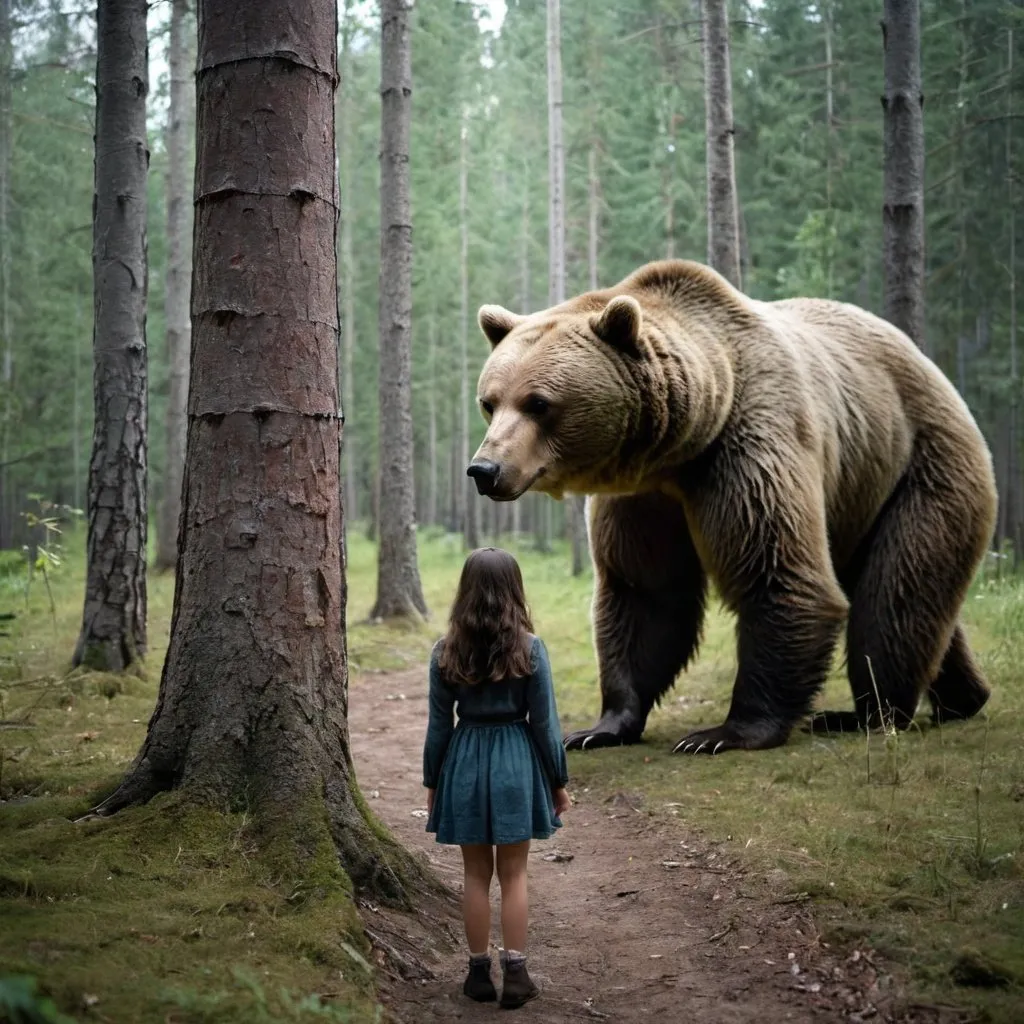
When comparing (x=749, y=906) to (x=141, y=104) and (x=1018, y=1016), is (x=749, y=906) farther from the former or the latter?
(x=141, y=104)

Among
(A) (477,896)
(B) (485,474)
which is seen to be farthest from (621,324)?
(A) (477,896)

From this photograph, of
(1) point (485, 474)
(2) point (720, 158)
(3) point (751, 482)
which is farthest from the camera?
(2) point (720, 158)

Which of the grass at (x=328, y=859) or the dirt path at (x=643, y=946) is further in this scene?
the dirt path at (x=643, y=946)

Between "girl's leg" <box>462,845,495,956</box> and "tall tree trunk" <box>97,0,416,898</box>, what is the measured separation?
43 cm

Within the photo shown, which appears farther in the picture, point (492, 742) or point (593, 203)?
point (593, 203)

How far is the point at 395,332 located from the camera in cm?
1327

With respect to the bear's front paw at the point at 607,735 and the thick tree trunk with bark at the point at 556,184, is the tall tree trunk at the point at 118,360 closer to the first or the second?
the bear's front paw at the point at 607,735

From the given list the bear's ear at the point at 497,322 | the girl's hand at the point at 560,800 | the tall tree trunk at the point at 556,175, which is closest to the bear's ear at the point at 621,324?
the bear's ear at the point at 497,322

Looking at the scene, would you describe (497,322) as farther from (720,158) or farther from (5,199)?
(5,199)

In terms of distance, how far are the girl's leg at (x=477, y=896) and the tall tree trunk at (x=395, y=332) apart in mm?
9546

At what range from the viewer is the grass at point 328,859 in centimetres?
287

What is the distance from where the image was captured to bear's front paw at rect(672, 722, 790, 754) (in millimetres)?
6609

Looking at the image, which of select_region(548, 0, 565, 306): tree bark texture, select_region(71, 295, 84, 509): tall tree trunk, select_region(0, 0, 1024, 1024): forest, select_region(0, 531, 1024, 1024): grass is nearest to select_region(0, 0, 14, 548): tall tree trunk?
select_region(71, 295, 84, 509): tall tree trunk

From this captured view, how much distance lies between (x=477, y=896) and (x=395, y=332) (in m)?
10.4
